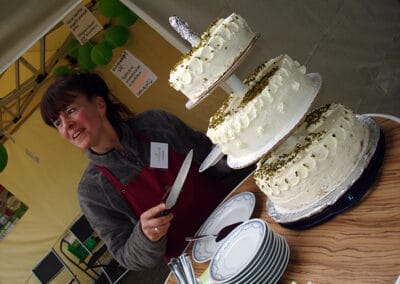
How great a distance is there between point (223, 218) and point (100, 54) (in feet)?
8.63

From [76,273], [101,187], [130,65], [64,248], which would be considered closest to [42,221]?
[64,248]

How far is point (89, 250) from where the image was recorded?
17.6 feet

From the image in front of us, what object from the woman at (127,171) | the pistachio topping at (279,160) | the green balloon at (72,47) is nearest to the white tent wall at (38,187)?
the green balloon at (72,47)

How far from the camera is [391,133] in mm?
1450

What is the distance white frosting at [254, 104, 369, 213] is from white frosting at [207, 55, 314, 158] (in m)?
0.08

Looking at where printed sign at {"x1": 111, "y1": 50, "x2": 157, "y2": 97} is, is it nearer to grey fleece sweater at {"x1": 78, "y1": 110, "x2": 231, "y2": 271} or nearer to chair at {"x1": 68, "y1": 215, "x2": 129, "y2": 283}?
chair at {"x1": 68, "y1": 215, "x2": 129, "y2": 283}

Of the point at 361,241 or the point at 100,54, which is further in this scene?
the point at 100,54

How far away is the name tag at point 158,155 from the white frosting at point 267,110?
99cm

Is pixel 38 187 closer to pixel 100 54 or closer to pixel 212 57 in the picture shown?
pixel 100 54

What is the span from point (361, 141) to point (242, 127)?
359 mm

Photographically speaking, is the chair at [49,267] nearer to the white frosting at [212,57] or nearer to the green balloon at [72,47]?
the green balloon at [72,47]

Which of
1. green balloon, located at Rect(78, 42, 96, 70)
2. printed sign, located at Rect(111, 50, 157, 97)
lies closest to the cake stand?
green balloon, located at Rect(78, 42, 96, 70)

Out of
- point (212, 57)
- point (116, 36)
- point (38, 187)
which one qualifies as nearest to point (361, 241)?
point (212, 57)

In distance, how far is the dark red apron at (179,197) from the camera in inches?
91.7
